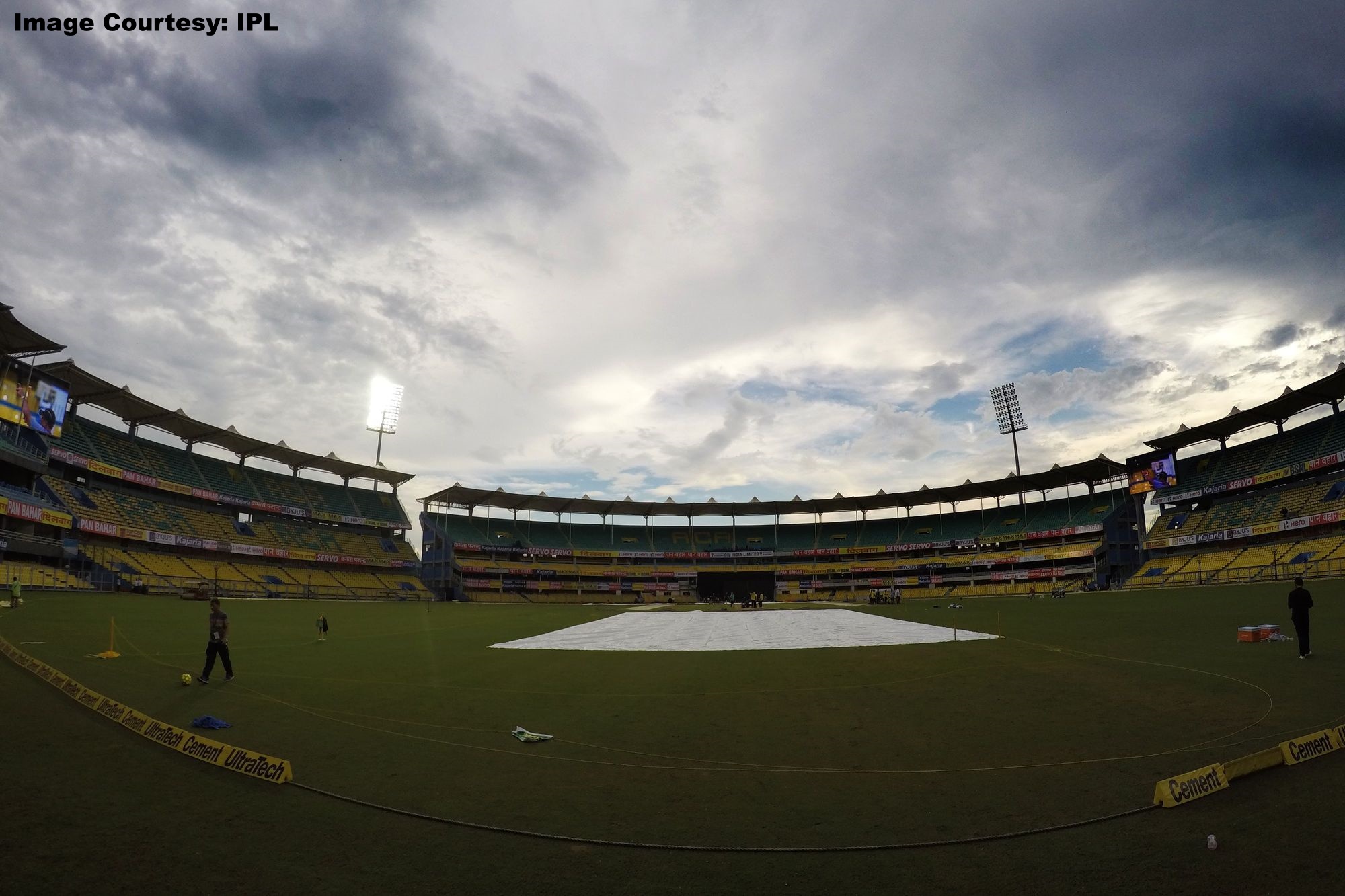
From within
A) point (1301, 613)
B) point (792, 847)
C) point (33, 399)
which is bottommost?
point (792, 847)

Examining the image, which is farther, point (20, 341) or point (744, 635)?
point (20, 341)

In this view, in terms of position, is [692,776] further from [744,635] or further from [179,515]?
[179,515]

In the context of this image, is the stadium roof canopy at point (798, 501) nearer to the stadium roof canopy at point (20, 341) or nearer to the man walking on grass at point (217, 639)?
the stadium roof canopy at point (20, 341)

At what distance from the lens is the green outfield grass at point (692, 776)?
517 cm

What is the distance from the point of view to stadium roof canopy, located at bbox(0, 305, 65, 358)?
141ft

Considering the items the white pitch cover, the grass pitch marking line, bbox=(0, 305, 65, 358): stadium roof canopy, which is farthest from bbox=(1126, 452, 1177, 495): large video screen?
bbox=(0, 305, 65, 358): stadium roof canopy

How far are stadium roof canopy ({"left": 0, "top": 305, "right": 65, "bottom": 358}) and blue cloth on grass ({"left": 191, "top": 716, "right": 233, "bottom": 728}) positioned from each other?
162ft

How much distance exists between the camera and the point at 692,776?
7.79 metres

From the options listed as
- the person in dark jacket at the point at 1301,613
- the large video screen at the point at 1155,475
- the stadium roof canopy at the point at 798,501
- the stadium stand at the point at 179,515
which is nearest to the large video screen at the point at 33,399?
the stadium stand at the point at 179,515

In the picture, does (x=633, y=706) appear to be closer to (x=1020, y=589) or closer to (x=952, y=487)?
(x=1020, y=589)

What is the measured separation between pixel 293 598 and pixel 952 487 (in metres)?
81.0

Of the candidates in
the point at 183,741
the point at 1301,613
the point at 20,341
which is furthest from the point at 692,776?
the point at 20,341

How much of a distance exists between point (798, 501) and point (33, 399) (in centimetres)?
8690

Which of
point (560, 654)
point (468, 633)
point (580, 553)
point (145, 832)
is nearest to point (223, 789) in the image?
point (145, 832)
